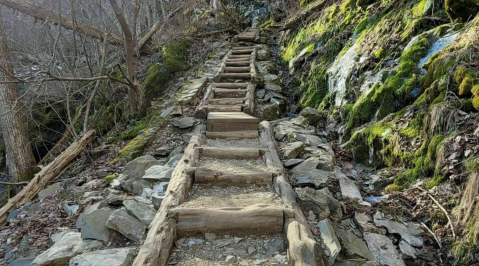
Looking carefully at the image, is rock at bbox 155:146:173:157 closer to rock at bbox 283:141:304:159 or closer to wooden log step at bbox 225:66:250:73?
rock at bbox 283:141:304:159

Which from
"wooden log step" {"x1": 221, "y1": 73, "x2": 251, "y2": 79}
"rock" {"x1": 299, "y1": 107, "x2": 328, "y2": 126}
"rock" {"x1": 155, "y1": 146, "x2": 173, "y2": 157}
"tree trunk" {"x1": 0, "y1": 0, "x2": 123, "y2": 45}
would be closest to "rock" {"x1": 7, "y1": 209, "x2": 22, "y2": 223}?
"rock" {"x1": 155, "y1": 146, "x2": 173, "y2": 157}

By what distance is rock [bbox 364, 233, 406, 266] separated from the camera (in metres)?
2.79

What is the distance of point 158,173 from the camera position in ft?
13.8

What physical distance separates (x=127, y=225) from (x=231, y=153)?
1.86m

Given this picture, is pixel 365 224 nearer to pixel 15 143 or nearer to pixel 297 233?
pixel 297 233

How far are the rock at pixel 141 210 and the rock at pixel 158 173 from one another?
58cm

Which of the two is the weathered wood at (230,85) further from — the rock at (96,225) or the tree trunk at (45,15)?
the rock at (96,225)

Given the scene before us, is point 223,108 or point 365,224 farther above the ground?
point 223,108

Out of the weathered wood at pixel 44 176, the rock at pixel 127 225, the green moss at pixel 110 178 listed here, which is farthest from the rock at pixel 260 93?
the rock at pixel 127 225

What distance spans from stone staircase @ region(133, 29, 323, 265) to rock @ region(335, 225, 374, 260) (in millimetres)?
390

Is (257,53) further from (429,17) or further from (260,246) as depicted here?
(260,246)

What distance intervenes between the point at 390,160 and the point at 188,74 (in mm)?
6932

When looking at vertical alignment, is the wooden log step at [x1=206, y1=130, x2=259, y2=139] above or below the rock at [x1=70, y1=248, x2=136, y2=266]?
above

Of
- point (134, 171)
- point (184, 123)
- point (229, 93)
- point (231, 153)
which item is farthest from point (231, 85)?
point (134, 171)
